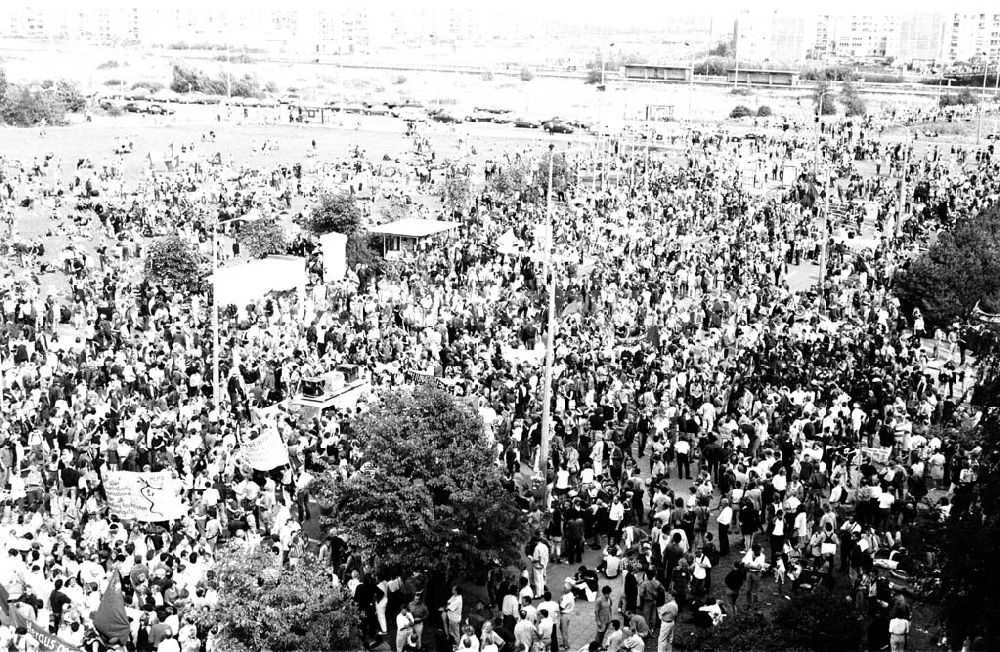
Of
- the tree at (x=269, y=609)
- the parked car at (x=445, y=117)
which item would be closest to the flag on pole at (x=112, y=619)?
the tree at (x=269, y=609)

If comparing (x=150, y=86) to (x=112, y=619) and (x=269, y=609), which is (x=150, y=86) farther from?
(x=269, y=609)

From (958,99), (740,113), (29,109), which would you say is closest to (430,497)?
(29,109)

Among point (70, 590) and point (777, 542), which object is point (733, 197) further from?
point (70, 590)

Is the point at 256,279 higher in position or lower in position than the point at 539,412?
higher

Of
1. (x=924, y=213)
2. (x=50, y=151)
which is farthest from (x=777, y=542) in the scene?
(x=50, y=151)

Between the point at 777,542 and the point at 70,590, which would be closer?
the point at 70,590

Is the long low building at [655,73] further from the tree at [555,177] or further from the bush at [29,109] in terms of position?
the tree at [555,177]

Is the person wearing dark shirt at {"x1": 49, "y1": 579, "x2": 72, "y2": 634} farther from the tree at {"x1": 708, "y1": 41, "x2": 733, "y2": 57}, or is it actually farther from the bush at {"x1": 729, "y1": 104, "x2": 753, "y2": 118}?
the tree at {"x1": 708, "y1": 41, "x2": 733, "y2": 57}
